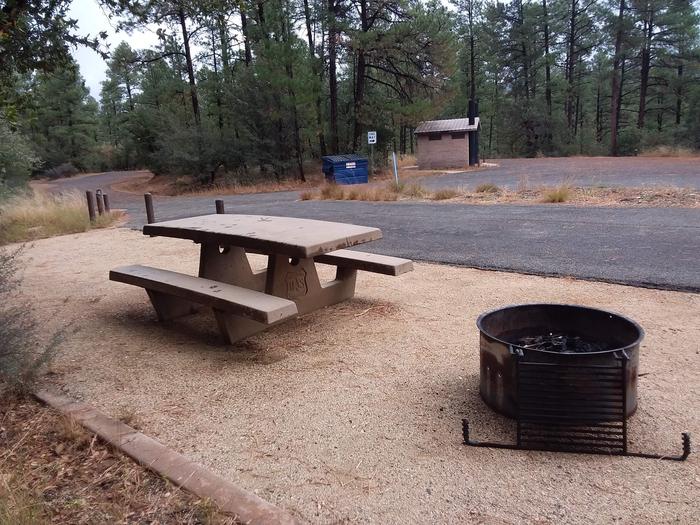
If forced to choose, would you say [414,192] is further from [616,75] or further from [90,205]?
[616,75]

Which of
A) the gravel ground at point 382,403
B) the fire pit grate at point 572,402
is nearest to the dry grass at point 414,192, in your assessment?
the gravel ground at point 382,403

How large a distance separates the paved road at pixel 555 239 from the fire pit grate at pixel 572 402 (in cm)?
299

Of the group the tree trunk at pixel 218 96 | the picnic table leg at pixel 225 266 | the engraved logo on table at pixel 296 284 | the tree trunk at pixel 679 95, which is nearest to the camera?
the engraved logo on table at pixel 296 284

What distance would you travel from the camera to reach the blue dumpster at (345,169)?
22828mm

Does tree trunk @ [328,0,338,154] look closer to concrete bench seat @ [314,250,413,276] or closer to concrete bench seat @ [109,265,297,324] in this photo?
concrete bench seat @ [314,250,413,276]

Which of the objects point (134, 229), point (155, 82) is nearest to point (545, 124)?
point (155, 82)

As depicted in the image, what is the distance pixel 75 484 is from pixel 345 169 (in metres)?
21.3

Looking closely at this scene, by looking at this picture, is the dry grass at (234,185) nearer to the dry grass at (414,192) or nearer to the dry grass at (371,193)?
the dry grass at (371,193)

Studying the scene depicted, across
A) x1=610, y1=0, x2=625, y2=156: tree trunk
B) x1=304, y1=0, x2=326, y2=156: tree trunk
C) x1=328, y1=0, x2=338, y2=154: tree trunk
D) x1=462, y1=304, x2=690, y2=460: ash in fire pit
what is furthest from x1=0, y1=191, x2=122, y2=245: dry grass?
x1=610, y1=0, x2=625, y2=156: tree trunk

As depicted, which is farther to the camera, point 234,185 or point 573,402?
point 234,185

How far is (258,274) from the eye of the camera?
17.0 feet

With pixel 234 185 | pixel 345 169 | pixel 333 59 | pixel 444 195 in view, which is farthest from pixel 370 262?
pixel 333 59

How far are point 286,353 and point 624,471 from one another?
227 cm

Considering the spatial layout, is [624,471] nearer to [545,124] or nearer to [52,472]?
[52,472]
